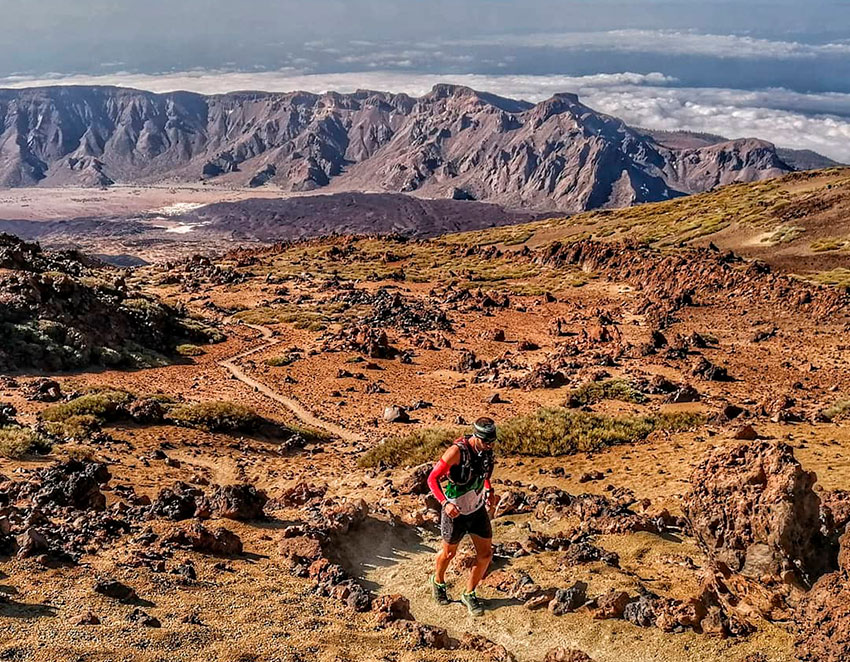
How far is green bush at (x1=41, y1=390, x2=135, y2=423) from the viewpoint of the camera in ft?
45.9

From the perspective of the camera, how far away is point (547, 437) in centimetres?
1355

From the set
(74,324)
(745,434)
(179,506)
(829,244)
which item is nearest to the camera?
(179,506)

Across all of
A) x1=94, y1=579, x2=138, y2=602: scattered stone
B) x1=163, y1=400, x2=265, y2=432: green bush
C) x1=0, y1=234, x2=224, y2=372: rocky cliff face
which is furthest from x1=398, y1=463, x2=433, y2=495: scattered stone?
x1=0, y1=234, x2=224, y2=372: rocky cliff face

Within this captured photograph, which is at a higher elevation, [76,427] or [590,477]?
[590,477]

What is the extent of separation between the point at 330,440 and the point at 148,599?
9.72 meters

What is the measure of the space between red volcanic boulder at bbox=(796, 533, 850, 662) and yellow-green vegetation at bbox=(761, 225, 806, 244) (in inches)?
1577

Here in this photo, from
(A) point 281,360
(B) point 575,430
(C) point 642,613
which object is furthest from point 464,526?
(A) point 281,360

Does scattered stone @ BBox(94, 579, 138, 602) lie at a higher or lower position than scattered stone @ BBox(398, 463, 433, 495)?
higher

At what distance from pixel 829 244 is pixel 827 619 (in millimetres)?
38021

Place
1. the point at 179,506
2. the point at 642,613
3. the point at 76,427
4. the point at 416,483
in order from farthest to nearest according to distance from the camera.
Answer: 1. the point at 76,427
2. the point at 416,483
3. the point at 179,506
4. the point at 642,613

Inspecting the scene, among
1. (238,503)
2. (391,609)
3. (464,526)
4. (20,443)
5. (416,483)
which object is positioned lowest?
(416,483)

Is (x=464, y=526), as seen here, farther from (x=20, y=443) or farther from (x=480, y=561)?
(x=20, y=443)

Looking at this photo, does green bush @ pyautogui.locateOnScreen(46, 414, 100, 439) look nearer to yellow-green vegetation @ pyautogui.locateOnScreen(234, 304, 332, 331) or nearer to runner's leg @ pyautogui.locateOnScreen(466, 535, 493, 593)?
runner's leg @ pyautogui.locateOnScreen(466, 535, 493, 593)

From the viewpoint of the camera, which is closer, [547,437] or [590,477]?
[590,477]
